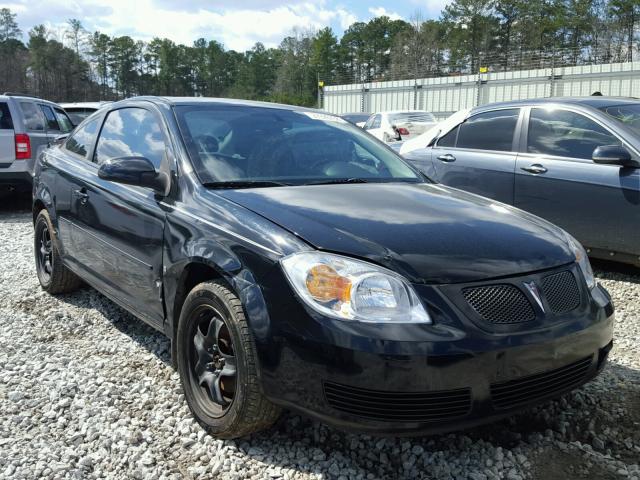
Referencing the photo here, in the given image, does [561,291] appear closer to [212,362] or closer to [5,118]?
[212,362]

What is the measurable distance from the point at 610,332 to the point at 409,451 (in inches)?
41.2

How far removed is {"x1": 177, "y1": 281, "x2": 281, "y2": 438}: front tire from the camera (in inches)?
95.8

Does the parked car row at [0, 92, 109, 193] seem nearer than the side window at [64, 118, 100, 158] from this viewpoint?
No

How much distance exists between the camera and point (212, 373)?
2723 millimetres

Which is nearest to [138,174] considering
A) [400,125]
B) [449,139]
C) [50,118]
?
[449,139]

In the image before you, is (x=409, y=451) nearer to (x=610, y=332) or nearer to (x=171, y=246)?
(x=610, y=332)

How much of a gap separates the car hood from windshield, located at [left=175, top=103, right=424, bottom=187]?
Result: 25 centimetres

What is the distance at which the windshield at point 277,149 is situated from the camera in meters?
3.18

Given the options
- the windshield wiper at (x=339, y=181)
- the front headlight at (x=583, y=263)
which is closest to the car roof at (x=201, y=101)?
the windshield wiper at (x=339, y=181)

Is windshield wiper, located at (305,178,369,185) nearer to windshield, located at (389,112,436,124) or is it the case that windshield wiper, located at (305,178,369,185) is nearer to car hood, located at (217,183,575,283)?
car hood, located at (217,183,575,283)

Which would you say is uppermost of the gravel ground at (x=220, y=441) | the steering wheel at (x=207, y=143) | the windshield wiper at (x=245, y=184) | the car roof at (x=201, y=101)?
the car roof at (x=201, y=101)

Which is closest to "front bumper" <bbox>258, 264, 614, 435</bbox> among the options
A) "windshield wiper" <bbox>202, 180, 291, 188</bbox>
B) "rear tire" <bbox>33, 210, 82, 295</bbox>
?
"windshield wiper" <bbox>202, 180, 291, 188</bbox>

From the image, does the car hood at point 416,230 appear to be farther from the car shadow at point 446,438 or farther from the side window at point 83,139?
the side window at point 83,139

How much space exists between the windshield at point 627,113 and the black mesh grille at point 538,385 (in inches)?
133
